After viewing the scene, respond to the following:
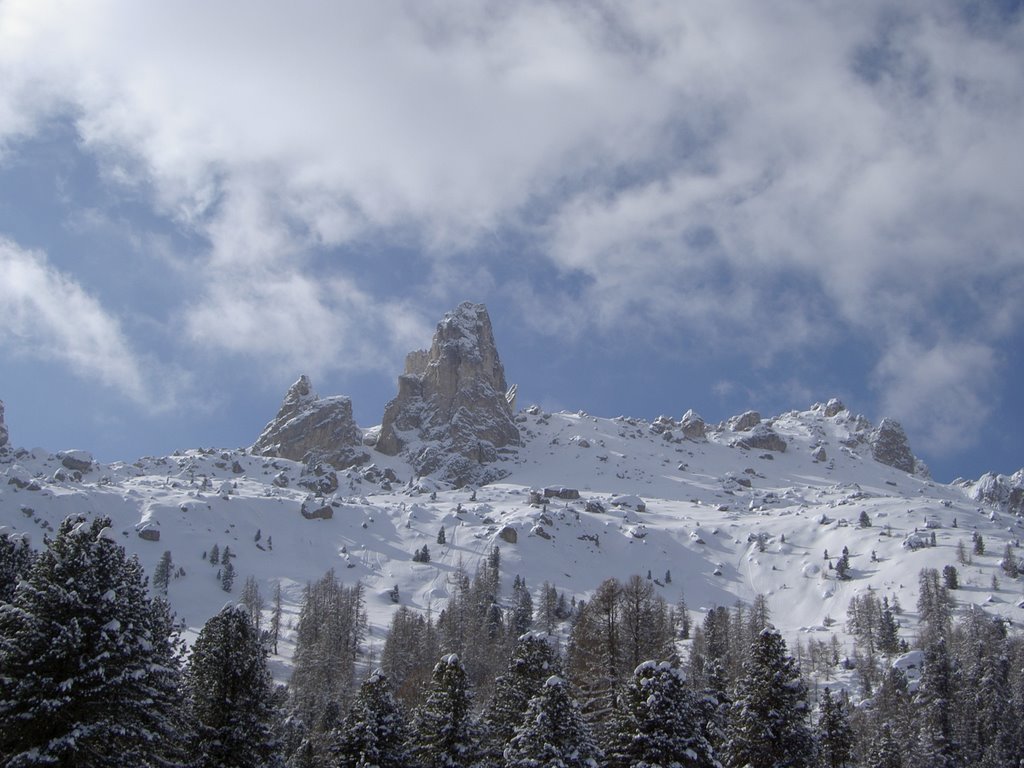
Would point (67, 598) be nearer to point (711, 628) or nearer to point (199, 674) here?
point (199, 674)

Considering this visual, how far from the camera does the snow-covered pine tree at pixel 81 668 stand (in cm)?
2430

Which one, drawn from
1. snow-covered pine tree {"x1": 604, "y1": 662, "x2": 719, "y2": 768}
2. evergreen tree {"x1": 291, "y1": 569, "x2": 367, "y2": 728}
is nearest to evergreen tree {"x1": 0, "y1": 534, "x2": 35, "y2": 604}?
snow-covered pine tree {"x1": 604, "y1": 662, "x2": 719, "y2": 768}

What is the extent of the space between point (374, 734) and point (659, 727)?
11.9 meters

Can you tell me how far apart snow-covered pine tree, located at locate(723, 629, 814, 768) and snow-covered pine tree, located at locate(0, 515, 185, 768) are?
24.2 meters

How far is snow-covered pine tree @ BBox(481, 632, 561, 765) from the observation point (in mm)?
38781

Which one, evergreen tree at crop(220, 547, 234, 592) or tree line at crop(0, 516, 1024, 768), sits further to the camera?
evergreen tree at crop(220, 547, 234, 592)

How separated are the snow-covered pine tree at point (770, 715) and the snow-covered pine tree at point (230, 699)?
20.3 meters

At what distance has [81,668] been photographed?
984 inches

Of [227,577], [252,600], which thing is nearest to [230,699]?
[252,600]

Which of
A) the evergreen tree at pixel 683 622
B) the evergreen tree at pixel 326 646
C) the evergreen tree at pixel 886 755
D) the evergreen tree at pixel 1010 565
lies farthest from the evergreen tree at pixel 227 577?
the evergreen tree at pixel 1010 565

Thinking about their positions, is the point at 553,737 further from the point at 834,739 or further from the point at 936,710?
the point at 936,710

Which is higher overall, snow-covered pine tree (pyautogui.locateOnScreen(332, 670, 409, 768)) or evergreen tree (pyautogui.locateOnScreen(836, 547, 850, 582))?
evergreen tree (pyautogui.locateOnScreen(836, 547, 850, 582))

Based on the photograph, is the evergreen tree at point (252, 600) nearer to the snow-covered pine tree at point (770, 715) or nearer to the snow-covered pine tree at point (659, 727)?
the snow-covered pine tree at point (770, 715)

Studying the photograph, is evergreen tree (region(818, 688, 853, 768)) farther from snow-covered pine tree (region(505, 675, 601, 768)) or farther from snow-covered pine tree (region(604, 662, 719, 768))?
snow-covered pine tree (region(505, 675, 601, 768))
